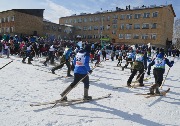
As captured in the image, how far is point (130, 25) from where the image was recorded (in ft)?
183

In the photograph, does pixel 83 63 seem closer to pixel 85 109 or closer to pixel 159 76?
pixel 85 109

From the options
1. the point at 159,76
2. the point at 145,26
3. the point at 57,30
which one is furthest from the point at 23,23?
the point at 159,76

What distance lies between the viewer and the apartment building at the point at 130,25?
5031 centimetres

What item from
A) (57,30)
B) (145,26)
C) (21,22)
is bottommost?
(57,30)

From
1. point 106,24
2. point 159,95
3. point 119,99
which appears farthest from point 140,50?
point 106,24

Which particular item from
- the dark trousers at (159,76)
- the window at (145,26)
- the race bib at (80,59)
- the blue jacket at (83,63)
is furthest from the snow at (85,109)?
the window at (145,26)

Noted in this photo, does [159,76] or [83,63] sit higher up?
[83,63]

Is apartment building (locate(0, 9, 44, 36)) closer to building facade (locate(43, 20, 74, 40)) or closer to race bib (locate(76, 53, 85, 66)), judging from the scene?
building facade (locate(43, 20, 74, 40))

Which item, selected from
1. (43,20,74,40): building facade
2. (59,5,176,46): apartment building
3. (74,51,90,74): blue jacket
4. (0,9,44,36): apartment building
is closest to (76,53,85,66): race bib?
(74,51,90,74): blue jacket

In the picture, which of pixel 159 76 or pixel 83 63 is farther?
pixel 159 76

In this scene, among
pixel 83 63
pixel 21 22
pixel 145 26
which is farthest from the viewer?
pixel 145 26

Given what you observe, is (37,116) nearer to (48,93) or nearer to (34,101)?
(34,101)

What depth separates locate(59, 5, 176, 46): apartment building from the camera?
50312 mm

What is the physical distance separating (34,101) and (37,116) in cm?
151
